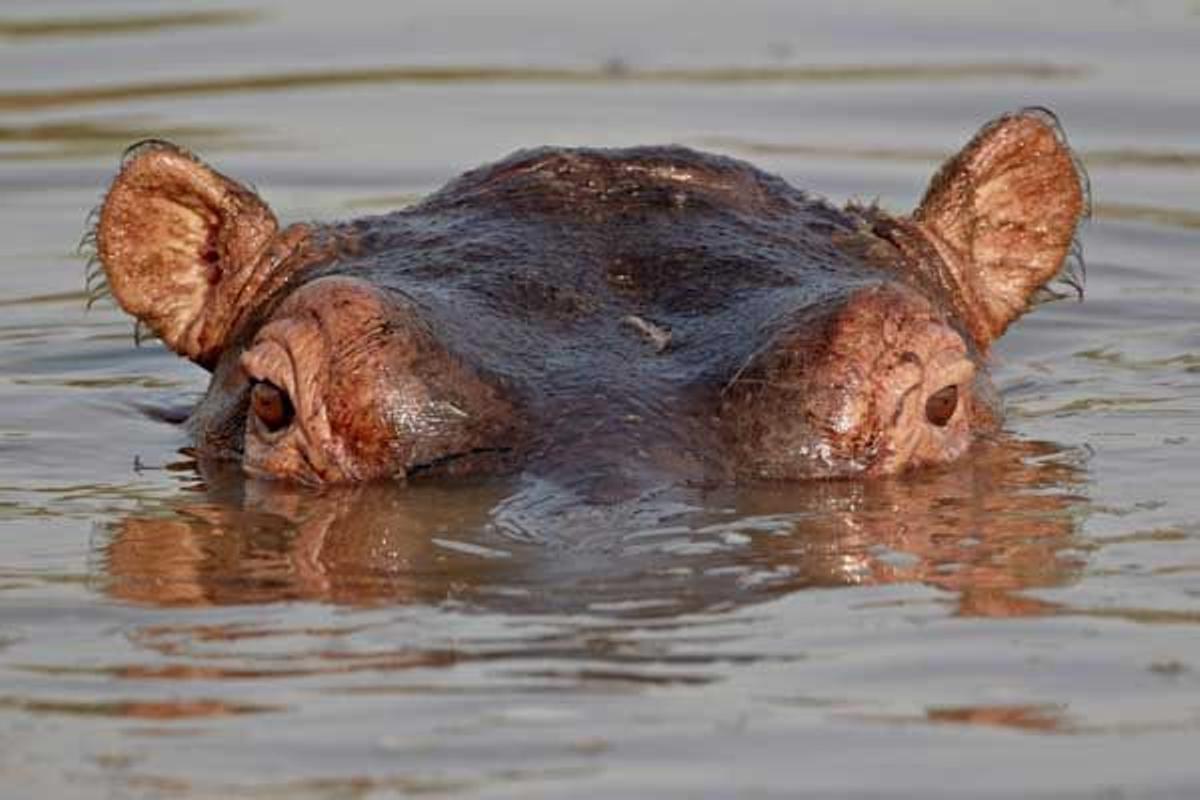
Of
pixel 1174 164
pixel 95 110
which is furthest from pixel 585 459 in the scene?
pixel 95 110

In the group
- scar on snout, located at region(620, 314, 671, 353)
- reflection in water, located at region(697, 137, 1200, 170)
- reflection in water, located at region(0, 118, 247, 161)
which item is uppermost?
scar on snout, located at region(620, 314, 671, 353)

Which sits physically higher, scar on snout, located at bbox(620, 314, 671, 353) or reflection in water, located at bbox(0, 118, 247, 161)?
scar on snout, located at bbox(620, 314, 671, 353)

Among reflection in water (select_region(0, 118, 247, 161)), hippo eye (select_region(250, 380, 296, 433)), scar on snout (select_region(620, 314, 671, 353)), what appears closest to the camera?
scar on snout (select_region(620, 314, 671, 353))

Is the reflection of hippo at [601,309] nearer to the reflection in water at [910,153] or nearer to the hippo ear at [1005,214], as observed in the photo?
the hippo ear at [1005,214]

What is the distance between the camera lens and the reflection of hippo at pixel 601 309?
27.8 feet

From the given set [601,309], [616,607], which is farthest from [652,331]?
[616,607]

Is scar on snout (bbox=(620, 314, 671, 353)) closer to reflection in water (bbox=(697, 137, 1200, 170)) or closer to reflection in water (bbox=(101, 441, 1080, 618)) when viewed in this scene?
reflection in water (bbox=(101, 441, 1080, 618))

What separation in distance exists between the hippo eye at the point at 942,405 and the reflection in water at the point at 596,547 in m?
0.21

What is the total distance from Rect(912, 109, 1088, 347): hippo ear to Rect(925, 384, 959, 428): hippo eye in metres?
1.21

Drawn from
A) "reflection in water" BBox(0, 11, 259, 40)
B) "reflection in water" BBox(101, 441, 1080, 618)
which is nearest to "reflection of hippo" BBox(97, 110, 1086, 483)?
"reflection in water" BBox(101, 441, 1080, 618)

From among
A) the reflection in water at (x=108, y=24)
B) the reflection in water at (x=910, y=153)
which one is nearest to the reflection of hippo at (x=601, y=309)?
the reflection in water at (x=910, y=153)

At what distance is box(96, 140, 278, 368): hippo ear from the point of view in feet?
32.8

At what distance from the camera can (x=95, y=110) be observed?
55.2 feet

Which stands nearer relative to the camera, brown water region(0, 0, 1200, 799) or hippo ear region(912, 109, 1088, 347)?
brown water region(0, 0, 1200, 799)
